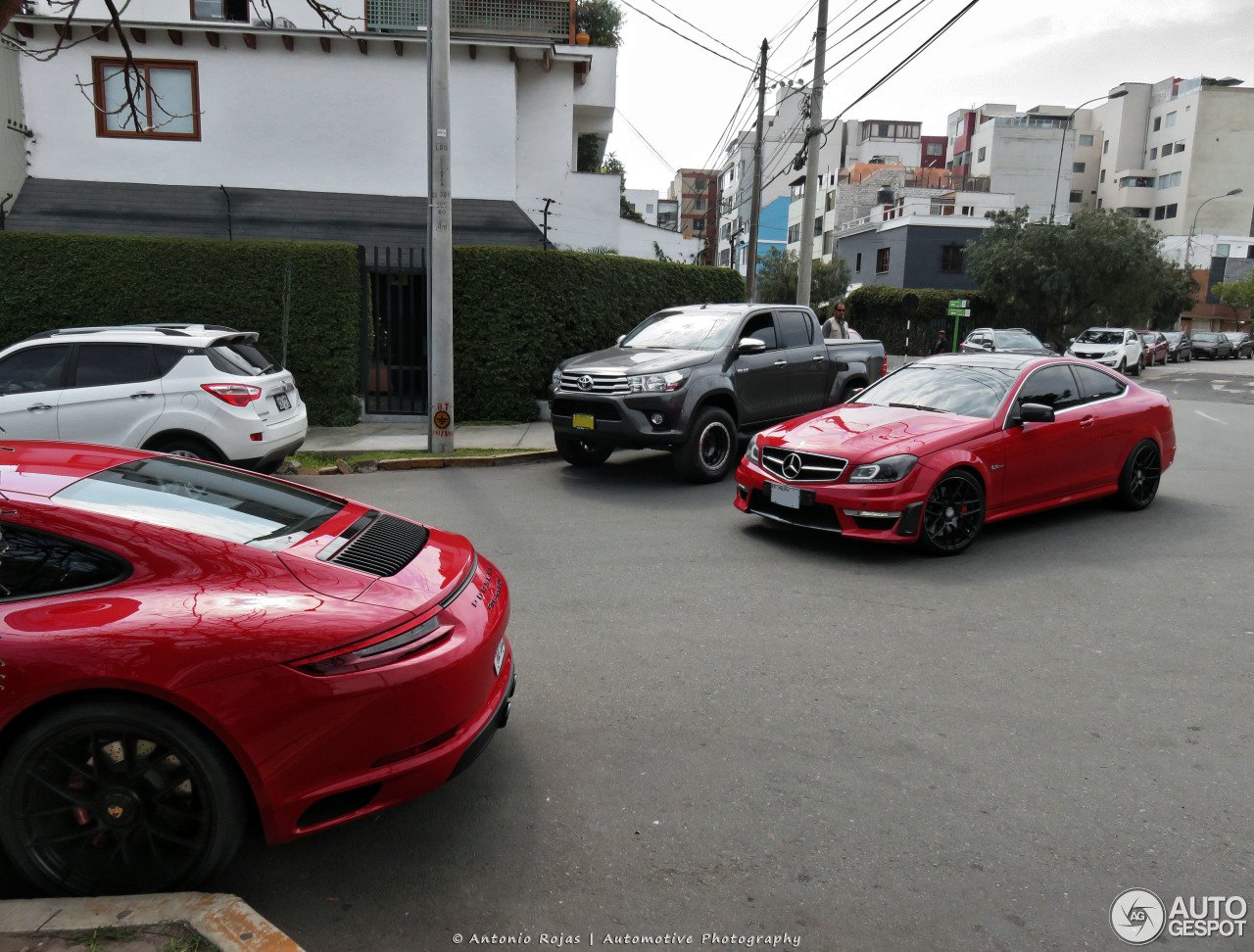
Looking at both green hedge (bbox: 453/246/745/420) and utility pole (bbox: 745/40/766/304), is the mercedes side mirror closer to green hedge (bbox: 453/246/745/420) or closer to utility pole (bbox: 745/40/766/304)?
green hedge (bbox: 453/246/745/420)

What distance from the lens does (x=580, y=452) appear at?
1054cm

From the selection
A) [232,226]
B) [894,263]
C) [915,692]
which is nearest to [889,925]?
[915,692]

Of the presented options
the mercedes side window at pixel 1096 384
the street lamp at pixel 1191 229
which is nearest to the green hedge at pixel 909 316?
the mercedes side window at pixel 1096 384

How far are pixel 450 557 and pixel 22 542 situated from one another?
1419mm

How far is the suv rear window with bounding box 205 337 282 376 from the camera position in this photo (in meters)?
8.79

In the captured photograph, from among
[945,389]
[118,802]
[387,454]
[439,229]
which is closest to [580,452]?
[387,454]

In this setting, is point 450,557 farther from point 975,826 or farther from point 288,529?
point 975,826

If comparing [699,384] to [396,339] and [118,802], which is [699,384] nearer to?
[396,339]

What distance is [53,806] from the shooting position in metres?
2.66

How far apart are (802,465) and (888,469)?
69cm

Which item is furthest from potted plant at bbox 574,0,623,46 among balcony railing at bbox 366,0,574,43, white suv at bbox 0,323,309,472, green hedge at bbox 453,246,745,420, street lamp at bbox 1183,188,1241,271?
street lamp at bbox 1183,188,1241,271

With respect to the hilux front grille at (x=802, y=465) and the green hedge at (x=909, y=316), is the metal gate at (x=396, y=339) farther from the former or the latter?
the green hedge at (x=909, y=316)

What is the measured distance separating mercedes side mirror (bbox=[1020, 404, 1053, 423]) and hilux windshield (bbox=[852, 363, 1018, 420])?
0.20 m

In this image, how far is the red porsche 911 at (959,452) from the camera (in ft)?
22.1
